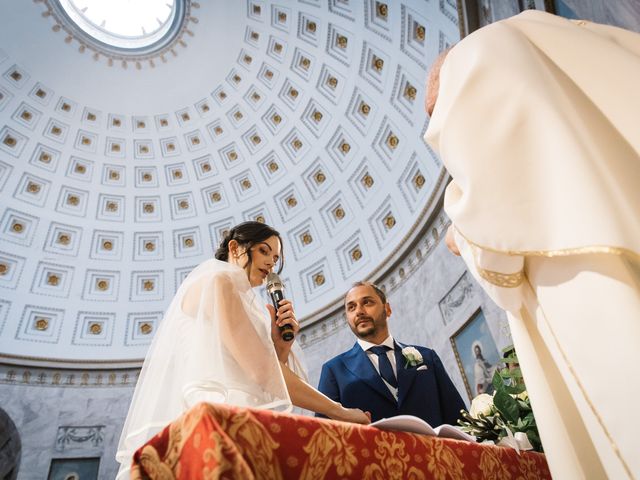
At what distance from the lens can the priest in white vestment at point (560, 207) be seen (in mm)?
1279

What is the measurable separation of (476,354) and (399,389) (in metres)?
5.07

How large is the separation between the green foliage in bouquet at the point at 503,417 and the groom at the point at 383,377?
2.24ft

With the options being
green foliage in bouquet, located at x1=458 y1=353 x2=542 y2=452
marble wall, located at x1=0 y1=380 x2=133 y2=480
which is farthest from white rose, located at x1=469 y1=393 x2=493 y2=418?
marble wall, located at x1=0 y1=380 x2=133 y2=480

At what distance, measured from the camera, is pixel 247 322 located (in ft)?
7.14

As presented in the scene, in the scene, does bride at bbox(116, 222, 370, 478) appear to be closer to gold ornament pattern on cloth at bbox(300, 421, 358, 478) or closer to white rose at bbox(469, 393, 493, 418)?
gold ornament pattern on cloth at bbox(300, 421, 358, 478)

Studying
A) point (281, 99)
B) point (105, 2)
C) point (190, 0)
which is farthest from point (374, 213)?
point (105, 2)

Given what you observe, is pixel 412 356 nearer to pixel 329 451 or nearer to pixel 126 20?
pixel 329 451

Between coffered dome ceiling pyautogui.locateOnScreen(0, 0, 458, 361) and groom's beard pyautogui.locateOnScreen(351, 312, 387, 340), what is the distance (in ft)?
24.3

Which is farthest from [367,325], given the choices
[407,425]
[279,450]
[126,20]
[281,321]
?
[126,20]

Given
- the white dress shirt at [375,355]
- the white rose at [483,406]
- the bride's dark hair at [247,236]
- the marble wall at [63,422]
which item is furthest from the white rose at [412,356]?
the marble wall at [63,422]

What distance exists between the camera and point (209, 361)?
200 cm

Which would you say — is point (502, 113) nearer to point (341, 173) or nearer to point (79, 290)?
point (341, 173)

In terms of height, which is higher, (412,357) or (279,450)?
(412,357)

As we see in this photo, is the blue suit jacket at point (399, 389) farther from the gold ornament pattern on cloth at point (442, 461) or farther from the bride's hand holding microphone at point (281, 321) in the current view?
the gold ornament pattern on cloth at point (442, 461)
